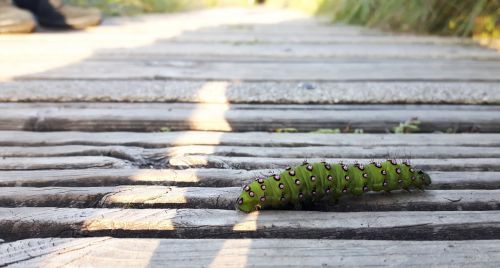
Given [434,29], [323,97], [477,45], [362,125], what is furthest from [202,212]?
[434,29]

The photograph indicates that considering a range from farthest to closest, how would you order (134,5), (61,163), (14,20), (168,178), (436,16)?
(134,5), (436,16), (14,20), (61,163), (168,178)

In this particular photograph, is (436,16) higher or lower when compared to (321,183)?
higher

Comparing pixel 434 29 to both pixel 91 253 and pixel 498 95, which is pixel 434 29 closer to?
pixel 498 95

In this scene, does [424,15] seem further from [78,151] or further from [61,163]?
[61,163]

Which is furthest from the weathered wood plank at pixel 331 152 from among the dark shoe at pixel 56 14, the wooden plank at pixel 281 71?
the dark shoe at pixel 56 14

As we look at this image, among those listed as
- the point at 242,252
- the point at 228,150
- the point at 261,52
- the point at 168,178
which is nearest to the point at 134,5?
the point at 261,52

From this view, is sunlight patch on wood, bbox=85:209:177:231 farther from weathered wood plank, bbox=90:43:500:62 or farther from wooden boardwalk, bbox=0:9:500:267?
weathered wood plank, bbox=90:43:500:62

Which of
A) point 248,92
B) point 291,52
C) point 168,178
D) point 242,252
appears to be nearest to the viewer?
point 242,252

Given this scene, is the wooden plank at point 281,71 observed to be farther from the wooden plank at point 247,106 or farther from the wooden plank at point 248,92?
the wooden plank at point 247,106
